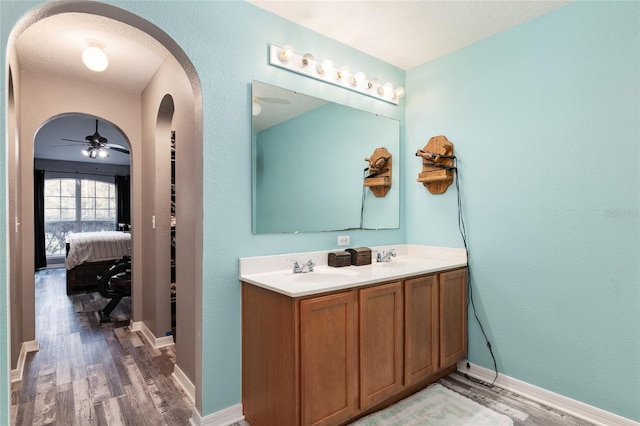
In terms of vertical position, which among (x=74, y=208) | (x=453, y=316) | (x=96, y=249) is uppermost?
(x=74, y=208)

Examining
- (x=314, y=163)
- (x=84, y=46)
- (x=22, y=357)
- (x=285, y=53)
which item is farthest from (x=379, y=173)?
(x=22, y=357)

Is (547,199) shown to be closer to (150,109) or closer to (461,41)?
(461,41)

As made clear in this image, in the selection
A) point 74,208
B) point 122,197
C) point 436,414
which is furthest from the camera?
point 122,197

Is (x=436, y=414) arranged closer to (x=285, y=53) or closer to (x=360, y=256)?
(x=360, y=256)

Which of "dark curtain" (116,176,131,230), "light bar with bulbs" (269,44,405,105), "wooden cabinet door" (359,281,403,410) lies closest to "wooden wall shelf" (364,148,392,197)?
"light bar with bulbs" (269,44,405,105)

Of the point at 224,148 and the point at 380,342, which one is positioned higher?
the point at 224,148

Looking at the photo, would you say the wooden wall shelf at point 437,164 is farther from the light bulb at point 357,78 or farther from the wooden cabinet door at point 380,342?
the wooden cabinet door at point 380,342

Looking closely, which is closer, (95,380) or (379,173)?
(95,380)

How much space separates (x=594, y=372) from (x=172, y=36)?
10.2 ft

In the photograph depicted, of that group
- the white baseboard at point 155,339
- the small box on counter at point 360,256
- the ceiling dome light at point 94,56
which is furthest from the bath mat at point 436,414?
the ceiling dome light at point 94,56

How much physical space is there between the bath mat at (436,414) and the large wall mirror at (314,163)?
1.24 meters

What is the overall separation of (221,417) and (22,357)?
81.0 inches

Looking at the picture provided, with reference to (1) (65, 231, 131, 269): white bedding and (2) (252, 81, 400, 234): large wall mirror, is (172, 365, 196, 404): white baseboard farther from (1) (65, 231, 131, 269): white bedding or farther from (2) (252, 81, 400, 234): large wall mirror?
(1) (65, 231, 131, 269): white bedding

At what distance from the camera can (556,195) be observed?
2.12 metres
